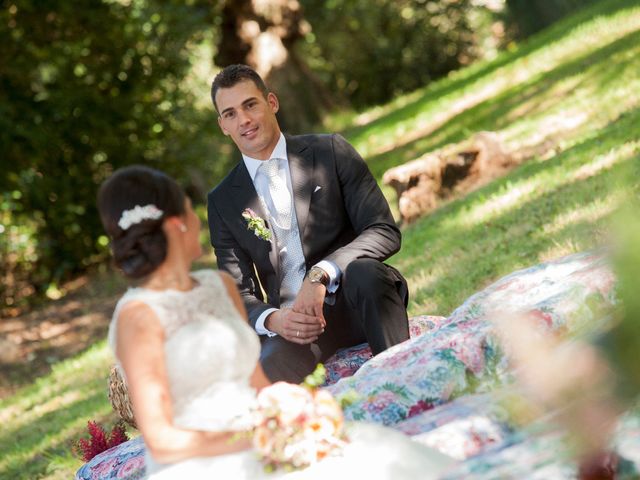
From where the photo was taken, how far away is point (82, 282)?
52.6 ft

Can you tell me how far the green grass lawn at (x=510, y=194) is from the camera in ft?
24.6

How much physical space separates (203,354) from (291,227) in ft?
6.65

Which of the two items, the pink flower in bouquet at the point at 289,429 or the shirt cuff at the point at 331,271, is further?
the shirt cuff at the point at 331,271

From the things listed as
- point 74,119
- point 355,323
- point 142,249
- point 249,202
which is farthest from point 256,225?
point 74,119

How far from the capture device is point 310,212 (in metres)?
5.00

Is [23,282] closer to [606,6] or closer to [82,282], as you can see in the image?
[82,282]

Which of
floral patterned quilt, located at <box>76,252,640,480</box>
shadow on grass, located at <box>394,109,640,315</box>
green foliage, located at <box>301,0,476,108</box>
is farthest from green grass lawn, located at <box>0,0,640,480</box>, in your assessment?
green foliage, located at <box>301,0,476,108</box>

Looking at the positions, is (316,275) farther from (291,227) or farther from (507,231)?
(507,231)

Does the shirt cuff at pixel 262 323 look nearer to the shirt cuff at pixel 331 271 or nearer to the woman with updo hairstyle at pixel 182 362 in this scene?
the shirt cuff at pixel 331 271

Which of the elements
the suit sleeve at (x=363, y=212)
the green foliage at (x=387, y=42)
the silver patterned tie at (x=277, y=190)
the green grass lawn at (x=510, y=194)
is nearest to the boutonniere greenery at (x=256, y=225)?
the silver patterned tie at (x=277, y=190)

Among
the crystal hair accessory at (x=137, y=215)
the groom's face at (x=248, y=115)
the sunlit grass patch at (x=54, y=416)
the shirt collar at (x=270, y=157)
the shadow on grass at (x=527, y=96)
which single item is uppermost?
the groom's face at (x=248, y=115)

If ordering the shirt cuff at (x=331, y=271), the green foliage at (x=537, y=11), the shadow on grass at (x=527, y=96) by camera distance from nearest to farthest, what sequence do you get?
the shirt cuff at (x=331, y=271), the shadow on grass at (x=527, y=96), the green foliage at (x=537, y=11)

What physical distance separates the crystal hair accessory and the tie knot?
2.10m

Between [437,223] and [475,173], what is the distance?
1532 millimetres
